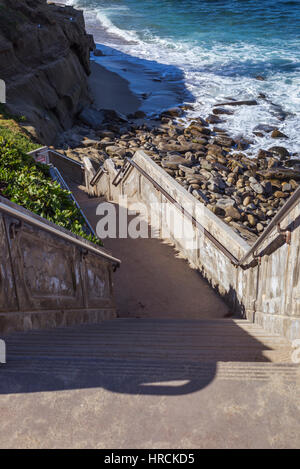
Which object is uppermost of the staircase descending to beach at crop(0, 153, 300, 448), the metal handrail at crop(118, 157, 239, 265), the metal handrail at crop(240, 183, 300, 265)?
the metal handrail at crop(240, 183, 300, 265)

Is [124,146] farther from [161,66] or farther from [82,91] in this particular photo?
[161,66]

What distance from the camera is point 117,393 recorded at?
3207 mm

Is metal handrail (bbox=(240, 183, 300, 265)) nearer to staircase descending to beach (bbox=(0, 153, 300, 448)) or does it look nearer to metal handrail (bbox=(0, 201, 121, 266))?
staircase descending to beach (bbox=(0, 153, 300, 448))

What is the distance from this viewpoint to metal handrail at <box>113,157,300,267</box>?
14.4ft

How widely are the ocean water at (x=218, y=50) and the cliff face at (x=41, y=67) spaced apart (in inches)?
208

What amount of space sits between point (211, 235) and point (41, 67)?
1878cm

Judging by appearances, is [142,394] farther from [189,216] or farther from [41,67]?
[41,67]

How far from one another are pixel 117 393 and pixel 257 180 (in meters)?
15.1

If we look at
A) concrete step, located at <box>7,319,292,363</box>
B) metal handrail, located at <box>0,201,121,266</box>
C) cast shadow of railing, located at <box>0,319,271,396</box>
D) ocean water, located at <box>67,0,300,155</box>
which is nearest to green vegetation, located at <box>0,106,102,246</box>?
metal handrail, located at <box>0,201,121,266</box>

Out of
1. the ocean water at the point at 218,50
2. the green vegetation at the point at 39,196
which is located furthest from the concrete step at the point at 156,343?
the ocean water at the point at 218,50

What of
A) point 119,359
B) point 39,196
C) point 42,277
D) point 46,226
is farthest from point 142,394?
point 39,196

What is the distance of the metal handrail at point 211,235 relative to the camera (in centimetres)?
438

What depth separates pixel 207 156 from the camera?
62.7 feet

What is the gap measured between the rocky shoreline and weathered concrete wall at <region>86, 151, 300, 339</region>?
372 centimetres
